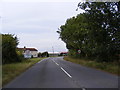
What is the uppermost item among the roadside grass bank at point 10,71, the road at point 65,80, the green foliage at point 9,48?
the green foliage at point 9,48

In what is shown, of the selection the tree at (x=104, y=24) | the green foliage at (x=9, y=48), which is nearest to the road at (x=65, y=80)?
the tree at (x=104, y=24)

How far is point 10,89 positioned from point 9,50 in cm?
2880

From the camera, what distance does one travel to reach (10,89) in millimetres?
10812

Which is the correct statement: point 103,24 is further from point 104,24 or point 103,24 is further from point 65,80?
point 65,80

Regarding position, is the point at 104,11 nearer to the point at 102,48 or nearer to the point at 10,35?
the point at 102,48

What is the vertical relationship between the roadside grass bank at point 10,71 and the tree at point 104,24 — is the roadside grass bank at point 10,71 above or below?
below

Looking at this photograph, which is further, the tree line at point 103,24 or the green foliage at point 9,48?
the green foliage at point 9,48

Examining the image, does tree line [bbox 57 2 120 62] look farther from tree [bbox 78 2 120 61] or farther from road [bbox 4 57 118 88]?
road [bbox 4 57 118 88]

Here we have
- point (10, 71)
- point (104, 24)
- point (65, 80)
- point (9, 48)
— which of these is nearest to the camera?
point (65, 80)

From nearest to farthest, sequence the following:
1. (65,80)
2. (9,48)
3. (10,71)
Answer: (65,80)
(10,71)
(9,48)

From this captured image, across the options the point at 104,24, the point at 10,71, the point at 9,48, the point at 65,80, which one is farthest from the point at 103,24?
the point at 9,48

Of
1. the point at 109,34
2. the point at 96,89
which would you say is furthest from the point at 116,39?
the point at 96,89

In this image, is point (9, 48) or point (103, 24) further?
point (9, 48)

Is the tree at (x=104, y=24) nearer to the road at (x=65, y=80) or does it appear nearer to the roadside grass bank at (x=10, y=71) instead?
the road at (x=65, y=80)
